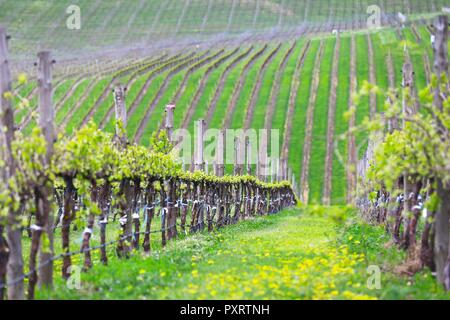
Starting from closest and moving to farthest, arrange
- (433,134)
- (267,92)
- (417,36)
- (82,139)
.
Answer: (433,134)
(82,139)
(267,92)
(417,36)

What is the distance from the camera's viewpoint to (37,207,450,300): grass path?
11.1 m

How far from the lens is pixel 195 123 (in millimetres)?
66500

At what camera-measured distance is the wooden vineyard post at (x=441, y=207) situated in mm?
11820

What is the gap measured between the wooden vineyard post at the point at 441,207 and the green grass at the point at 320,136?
3918cm

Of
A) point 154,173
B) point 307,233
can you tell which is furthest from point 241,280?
point 307,233

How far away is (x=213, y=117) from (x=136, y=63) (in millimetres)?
22195

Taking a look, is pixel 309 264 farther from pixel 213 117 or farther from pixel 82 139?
pixel 213 117

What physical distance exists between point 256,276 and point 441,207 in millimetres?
3101

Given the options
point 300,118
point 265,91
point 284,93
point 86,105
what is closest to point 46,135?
point 300,118

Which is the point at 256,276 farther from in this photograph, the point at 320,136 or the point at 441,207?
the point at 320,136

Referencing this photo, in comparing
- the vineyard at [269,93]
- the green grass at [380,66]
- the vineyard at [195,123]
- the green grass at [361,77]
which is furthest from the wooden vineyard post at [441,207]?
the green grass at [380,66]

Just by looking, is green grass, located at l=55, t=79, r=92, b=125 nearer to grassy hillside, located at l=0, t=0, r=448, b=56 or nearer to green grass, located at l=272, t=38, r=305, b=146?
green grass, located at l=272, t=38, r=305, b=146

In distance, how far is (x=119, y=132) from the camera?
17594 mm

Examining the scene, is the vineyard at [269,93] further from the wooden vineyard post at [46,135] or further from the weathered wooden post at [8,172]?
the weathered wooden post at [8,172]
